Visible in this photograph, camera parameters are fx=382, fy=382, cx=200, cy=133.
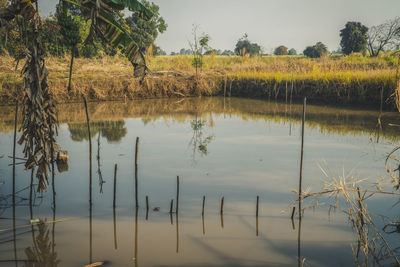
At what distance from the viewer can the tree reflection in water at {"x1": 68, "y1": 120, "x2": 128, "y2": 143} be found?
24.2 ft

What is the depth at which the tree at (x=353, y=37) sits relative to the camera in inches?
1393

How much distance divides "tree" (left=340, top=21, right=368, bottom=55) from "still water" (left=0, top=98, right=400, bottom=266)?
30.4 metres

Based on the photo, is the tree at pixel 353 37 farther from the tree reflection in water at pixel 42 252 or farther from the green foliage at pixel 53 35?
the tree reflection in water at pixel 42 252

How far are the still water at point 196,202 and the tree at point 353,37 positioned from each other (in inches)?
1198

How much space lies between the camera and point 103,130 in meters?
8.09

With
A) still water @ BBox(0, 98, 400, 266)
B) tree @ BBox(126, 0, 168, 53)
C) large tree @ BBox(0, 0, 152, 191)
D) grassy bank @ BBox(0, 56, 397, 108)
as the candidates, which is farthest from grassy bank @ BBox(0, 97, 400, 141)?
tree @ BBox(126, 0, 168, 53)

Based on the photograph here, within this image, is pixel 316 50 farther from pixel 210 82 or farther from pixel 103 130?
pixel 103 130

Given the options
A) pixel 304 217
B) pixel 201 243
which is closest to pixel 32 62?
pixel 201 243

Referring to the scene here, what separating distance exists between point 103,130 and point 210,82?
7130 millimetres

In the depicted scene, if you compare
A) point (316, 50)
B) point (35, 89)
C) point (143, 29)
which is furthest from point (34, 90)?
point (316, 50)

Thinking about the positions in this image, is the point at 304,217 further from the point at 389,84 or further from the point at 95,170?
the point at 389,84

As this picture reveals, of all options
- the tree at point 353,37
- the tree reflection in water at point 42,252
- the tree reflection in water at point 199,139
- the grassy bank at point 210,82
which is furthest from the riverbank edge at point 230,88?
the tree at point 353,37

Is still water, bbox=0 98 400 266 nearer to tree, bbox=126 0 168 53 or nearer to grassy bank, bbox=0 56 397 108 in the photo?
grassy bank, bbox=0 56 397 108

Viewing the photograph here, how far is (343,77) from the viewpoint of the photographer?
35.8 feet
